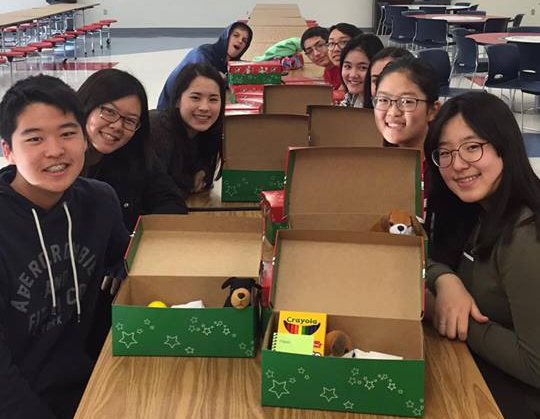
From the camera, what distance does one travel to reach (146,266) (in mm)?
1290

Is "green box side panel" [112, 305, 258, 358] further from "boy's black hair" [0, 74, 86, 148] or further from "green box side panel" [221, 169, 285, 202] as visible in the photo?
"green box side panel" [221, 169, 285, 202]

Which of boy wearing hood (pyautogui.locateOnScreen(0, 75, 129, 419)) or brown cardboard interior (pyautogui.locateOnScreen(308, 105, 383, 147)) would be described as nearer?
boy wearing hood (pyautogui.locateOnScreen(0, 75, 129, 419))

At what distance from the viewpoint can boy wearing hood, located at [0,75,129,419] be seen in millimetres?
1357

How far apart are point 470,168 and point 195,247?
635 millimetres

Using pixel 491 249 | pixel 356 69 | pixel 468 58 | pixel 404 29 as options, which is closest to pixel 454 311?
pixel 491 249

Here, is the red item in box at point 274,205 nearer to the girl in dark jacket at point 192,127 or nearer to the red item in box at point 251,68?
the girl in dark jacket at point 192,127

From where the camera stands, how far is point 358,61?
296cm

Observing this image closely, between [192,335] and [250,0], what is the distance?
1435 centimetres

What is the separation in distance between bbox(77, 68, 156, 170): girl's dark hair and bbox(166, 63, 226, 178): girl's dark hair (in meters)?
0.39

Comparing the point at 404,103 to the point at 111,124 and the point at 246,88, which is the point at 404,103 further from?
the point at 246,88

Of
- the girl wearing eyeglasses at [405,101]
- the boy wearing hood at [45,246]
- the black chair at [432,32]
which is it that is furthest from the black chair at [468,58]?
the boy wearing hood at [45,246]

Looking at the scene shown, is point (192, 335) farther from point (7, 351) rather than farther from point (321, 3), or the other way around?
point (321, 3)

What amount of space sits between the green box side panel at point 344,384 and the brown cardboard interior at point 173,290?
0.95 feet

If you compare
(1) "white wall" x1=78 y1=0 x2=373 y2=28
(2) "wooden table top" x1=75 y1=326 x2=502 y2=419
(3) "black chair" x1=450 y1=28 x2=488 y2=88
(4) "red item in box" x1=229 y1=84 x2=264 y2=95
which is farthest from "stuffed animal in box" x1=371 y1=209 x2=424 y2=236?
(1) "white wall" x1=78 y1=0 x2=373 y2=28
